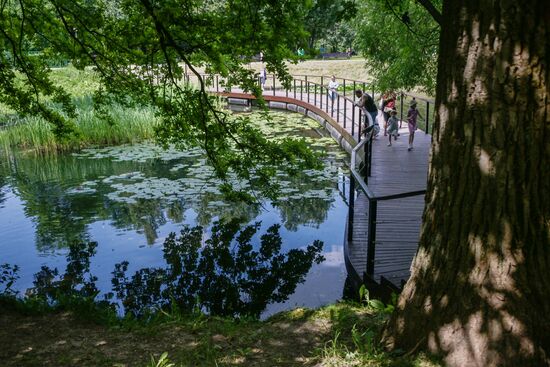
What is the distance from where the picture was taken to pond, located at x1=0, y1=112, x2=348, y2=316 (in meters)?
8.05

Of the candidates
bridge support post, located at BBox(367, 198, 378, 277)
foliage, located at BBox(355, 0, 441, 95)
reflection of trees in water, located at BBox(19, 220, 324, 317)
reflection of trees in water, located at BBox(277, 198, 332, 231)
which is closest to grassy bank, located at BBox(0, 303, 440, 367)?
bridge support post, located at BBox(367, 198, 378, 277)

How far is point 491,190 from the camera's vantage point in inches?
97.4

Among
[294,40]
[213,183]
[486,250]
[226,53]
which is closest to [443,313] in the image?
[486,250]

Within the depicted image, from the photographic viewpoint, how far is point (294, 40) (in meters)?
5.71

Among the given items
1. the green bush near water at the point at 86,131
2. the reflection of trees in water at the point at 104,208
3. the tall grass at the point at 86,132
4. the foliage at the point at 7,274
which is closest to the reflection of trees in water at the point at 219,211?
the reflection of trees in water at the point at 104,208

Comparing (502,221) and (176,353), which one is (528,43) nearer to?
(502,221)

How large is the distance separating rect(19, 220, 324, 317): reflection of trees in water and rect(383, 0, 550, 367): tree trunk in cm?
411

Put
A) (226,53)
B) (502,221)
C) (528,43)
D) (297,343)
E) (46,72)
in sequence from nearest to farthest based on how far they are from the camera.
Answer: (528,43)
(502,221)
(297,343)
(226,53)
(46,72)

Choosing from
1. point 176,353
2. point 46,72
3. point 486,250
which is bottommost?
point 176,353

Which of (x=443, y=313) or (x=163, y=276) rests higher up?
(x=443, y=313)

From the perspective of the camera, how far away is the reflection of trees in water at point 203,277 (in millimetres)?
6785

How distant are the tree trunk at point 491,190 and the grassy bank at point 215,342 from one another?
0.34m

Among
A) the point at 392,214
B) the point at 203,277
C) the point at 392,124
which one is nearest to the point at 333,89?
the point at 392,124

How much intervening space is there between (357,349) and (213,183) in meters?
9.26
